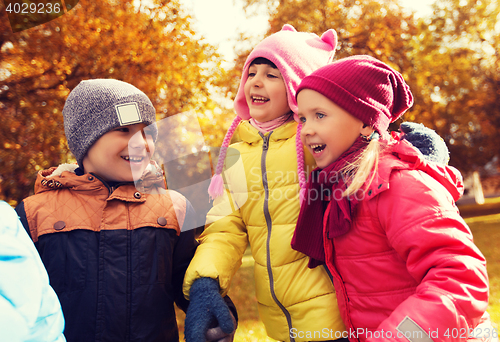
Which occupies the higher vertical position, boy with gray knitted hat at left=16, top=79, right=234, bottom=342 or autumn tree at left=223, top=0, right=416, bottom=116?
autumn tree at left=223, top=0, right=416, bottom=116

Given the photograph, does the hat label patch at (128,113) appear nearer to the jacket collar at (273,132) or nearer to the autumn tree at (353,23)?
the jacket collar at (273,132)

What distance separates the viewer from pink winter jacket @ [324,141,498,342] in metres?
1.12

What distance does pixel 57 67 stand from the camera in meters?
4.65

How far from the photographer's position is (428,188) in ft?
4.20

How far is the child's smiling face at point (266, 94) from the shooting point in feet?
6.08

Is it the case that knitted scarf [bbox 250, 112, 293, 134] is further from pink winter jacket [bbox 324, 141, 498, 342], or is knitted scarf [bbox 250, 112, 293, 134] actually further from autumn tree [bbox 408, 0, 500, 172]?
autumn tree [bbox 408, 0, 500, 172]

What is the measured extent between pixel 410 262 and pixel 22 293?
47.5 inches

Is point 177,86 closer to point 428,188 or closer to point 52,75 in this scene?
point 52,75

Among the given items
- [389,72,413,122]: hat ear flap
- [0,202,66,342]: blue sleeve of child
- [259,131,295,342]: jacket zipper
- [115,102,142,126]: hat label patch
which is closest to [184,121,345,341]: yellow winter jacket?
[259,131,295,342]: jacket zipper

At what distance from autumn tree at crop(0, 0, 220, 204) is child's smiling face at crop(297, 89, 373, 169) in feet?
13.2

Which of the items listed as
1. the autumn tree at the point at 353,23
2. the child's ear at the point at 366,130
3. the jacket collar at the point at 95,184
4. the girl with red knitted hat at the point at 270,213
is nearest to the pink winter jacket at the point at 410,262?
the child's ear at the point at 366,130

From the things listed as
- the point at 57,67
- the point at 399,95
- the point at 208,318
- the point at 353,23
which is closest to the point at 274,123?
the point at 399,95

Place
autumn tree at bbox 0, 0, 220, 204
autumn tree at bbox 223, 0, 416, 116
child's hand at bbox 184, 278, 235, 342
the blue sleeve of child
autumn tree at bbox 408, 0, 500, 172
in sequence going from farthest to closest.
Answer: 1. autumn tree at bbox 408, 0, 500, 172
2. autumn tree at bbox 223, 0, 416, 116
3. autumn tree at bbox 0, 0, 220, 204
4. child's hand at bbox 184, 278, 235, 342
5. the blue sleeve of child

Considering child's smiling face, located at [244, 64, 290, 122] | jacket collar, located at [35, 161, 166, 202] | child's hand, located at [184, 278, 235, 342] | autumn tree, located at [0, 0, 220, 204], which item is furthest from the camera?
autumn tree, located at [0, 0, 220, 204]
